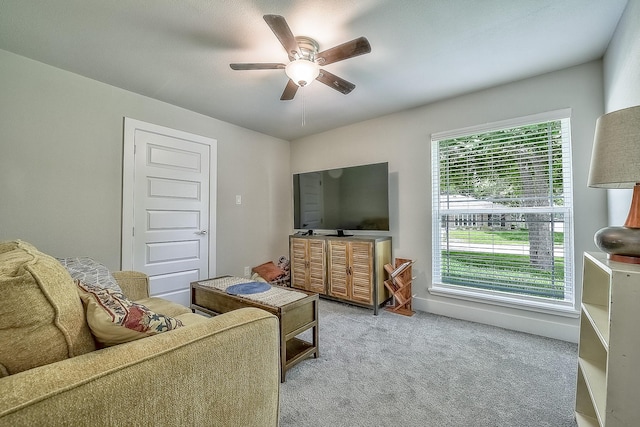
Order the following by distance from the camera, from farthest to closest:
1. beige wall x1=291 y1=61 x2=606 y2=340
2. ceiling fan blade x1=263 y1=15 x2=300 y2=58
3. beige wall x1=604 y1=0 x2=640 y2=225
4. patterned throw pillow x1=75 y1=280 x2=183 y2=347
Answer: beige wall x1=291 y1=61 x2=606 y2=340 < beige wall x1=604 y1=0 x2=640 y2=225 < ceiling fan blade x1=263 y1=15 x2=300 y2=58 < patterned throw pillow x1=75 y1=280 x2=183 y2=347

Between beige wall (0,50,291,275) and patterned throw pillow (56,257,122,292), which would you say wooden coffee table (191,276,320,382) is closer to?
patterned throw pillow (56,257,122,292)

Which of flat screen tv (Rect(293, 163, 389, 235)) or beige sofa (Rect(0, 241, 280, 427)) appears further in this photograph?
flat screen tv (Rect(293, 163, 389, 235))

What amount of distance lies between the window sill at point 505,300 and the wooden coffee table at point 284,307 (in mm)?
1639

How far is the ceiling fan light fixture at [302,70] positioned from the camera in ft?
5.88

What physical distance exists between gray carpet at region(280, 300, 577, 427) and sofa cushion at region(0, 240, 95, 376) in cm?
113

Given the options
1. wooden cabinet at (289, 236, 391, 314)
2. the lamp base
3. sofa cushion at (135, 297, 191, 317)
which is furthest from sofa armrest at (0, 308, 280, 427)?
wooden cabinet at (289, 236, 391, 314)

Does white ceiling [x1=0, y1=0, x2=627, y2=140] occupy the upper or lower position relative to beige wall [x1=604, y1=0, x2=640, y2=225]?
upper

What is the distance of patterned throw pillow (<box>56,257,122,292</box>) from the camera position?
1.57 m

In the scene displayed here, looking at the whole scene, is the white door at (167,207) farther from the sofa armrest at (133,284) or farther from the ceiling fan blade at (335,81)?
the ceiling fan blade at (335,81)

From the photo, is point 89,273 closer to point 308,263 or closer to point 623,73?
point 308,263

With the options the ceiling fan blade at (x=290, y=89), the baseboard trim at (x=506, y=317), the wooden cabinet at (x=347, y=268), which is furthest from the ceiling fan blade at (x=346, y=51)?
the baseboard trim at (x=506, y=317)

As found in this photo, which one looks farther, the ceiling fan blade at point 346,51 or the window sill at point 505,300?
the window sill at point 505,300

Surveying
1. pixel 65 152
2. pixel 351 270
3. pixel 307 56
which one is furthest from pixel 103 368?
pixel 351 270

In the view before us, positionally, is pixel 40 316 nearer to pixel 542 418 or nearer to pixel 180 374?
pixel 180 374
